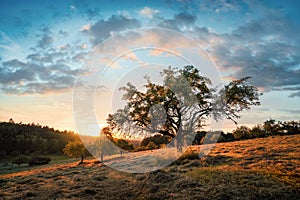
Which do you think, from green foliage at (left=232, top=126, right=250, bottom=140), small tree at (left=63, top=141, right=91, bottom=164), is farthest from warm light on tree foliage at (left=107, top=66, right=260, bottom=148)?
small tree at (left=63, top=141, right=91, bottom=164)

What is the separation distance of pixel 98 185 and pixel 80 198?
12.5 feet

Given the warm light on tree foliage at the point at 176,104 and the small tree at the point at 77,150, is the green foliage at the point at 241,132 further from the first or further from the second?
the small tree at the point at 77,150

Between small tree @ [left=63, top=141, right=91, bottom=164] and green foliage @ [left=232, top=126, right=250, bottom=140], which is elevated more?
green foliage @ [left=232, top=126, right=250, bottom=140]

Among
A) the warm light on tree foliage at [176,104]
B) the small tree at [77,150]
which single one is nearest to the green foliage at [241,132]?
the warm light on tree foliage at [176,104]

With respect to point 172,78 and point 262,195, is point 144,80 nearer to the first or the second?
point 172,78

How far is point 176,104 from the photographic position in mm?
22875

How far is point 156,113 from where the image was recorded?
23.6m

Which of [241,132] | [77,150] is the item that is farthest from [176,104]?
[77,150]

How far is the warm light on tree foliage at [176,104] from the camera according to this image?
74.5ft

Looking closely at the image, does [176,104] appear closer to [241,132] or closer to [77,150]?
[241,132]

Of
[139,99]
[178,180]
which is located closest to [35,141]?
[139,99]

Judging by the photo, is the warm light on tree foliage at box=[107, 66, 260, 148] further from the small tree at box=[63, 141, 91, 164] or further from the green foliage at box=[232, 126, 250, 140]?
the small tree at box=[63, 141, 91, 164]

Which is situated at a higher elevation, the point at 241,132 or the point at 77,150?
the point at 241,132

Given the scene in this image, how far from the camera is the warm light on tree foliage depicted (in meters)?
22.7
